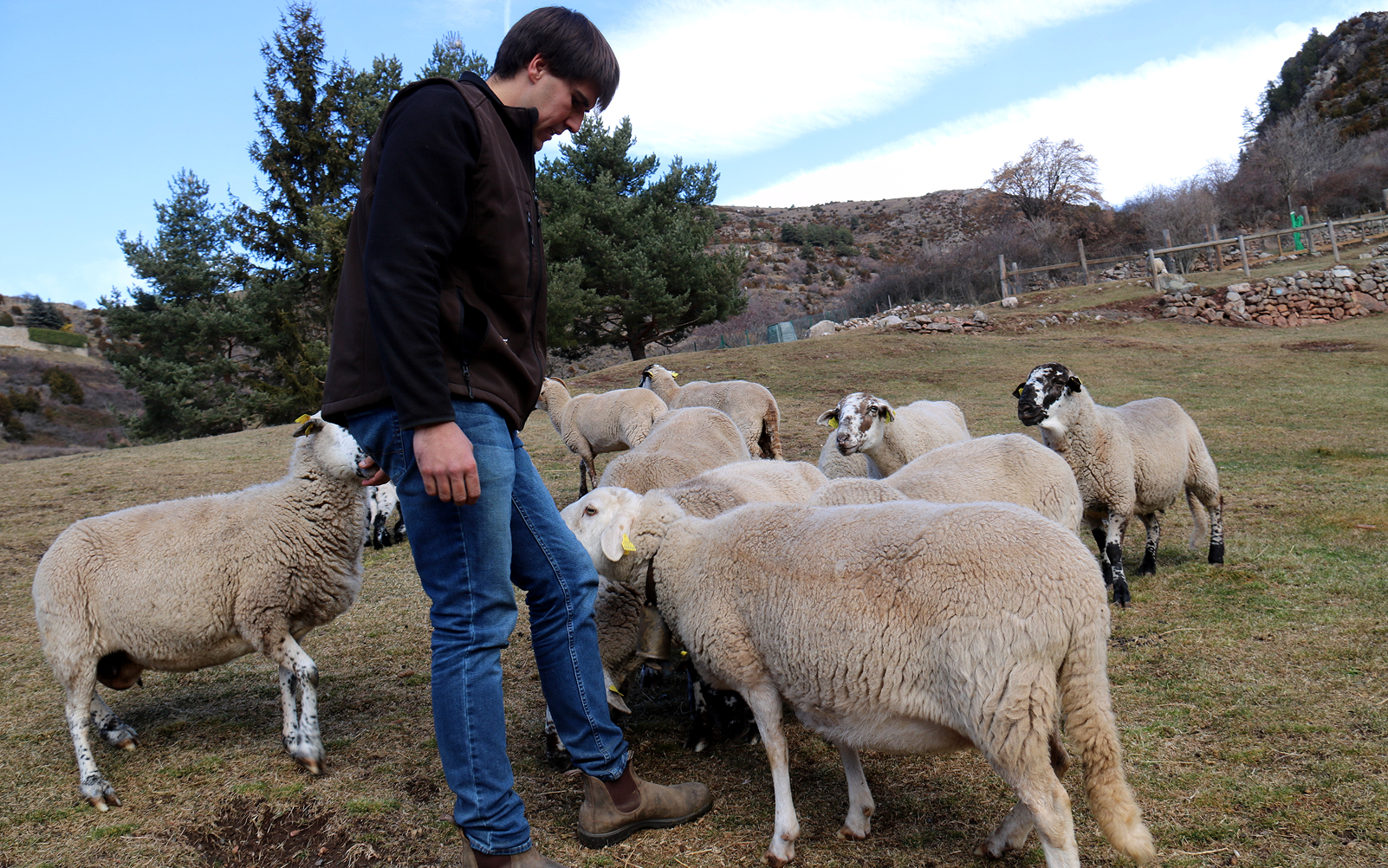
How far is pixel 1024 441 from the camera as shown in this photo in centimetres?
493

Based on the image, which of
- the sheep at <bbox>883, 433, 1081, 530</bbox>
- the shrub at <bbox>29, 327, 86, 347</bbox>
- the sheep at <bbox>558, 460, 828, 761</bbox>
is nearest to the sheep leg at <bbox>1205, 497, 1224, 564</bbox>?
the sheep at <bbox>883, 433, 1081, 530</bbox>

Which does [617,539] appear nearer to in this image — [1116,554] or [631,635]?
[631,635]

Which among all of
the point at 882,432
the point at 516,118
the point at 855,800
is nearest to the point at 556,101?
the point at 516,118

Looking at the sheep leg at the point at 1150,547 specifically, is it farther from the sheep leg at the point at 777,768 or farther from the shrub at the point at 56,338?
the shrub at the point at 56,338

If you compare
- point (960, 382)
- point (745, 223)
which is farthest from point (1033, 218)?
point (960, 382)

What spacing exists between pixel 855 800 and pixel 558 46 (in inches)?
106

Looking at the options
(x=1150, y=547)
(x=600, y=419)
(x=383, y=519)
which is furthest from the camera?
(x=600, y=419)

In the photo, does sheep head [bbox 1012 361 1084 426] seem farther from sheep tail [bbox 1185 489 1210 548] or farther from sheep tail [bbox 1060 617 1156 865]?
sheep tail [bbox 1060 617 1156 865]

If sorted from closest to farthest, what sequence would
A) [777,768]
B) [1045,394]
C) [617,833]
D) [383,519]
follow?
1. [617,833]
2. [777,768]
3. [1045,394]
4. [383,519]

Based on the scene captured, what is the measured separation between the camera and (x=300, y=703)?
3688mm

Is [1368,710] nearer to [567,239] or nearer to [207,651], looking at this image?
[207,651]

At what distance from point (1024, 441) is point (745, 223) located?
76.9 meters

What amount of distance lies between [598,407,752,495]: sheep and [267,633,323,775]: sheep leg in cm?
213

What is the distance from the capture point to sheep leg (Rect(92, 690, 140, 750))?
398cm
